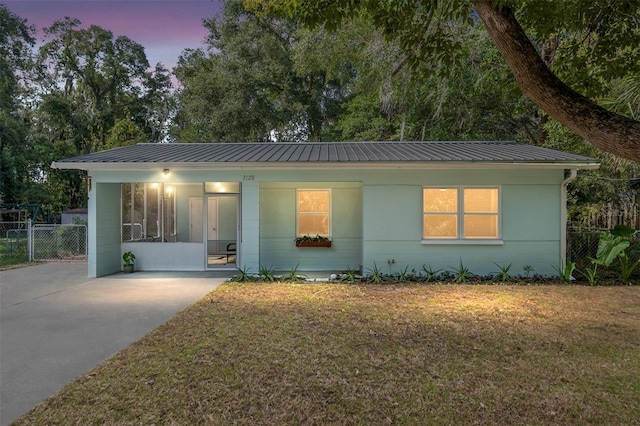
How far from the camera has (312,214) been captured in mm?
10344

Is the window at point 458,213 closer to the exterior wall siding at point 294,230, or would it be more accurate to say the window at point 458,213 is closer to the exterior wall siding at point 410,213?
the exterior wall siding at point 410,213

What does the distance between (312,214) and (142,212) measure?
176 inches

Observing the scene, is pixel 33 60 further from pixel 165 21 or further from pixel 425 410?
pixel 425 410

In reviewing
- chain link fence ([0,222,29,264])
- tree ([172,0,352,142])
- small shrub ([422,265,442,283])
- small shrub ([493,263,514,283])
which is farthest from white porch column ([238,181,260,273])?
tree ([172,0,352,142])

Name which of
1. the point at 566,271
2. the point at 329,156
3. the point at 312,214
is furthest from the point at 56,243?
the point at 566,271

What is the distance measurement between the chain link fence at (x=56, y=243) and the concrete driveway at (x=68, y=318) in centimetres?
191

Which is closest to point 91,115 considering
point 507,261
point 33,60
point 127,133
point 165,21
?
point 33,60

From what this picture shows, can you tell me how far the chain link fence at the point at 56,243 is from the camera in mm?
11977

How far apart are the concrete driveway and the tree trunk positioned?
5.10 m

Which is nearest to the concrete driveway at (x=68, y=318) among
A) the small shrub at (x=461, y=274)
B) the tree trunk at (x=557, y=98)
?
the tree trunk at (x=557, y=98)

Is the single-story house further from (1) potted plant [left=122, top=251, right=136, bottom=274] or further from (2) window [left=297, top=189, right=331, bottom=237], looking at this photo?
(2) window [left=297, top=189, right=331, bottom=237]

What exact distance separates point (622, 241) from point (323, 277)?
6.72m

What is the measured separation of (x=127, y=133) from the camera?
1784cm

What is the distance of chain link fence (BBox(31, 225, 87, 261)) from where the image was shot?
12.0m
